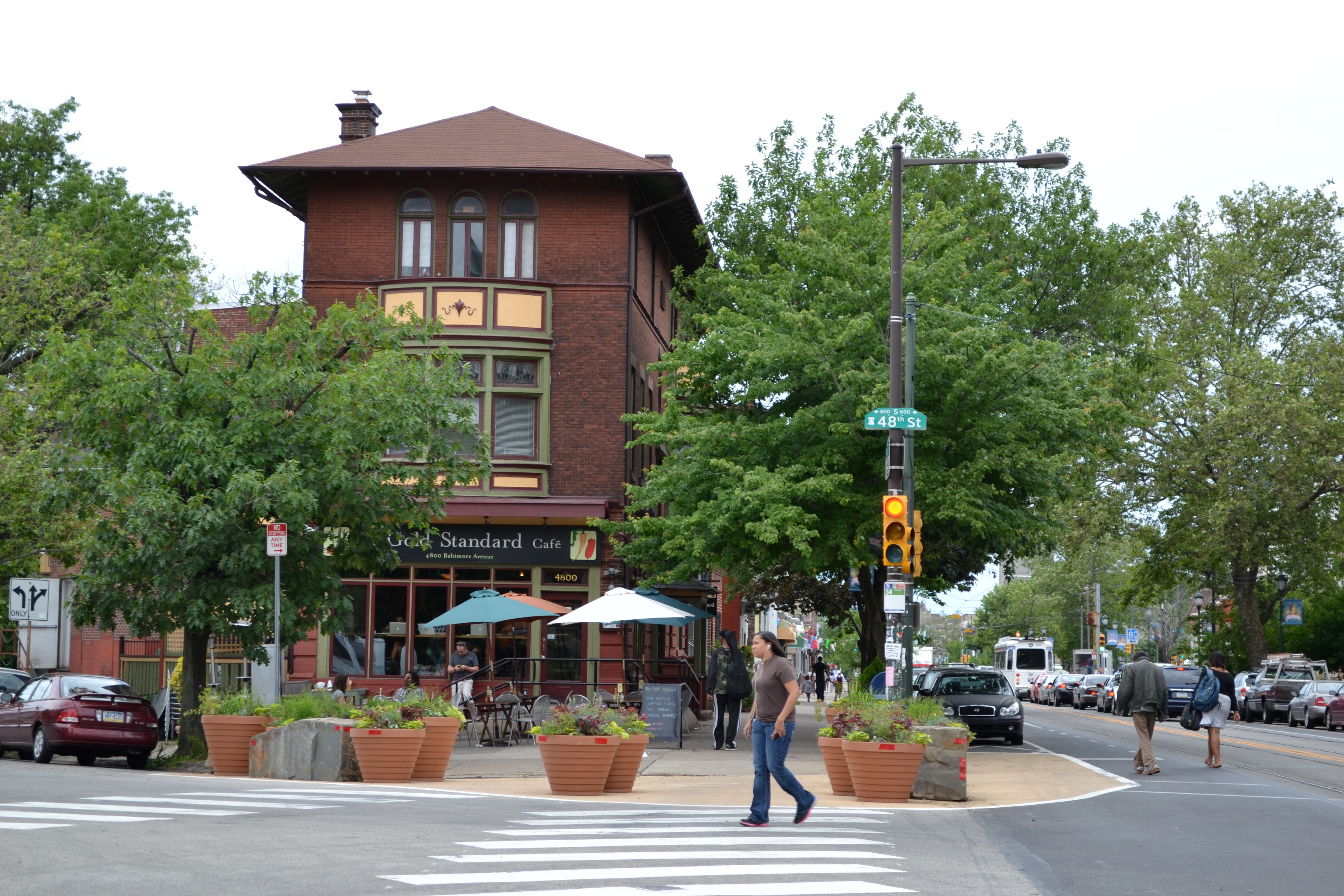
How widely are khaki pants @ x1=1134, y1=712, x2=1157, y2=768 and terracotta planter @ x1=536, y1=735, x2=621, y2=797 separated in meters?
8.44

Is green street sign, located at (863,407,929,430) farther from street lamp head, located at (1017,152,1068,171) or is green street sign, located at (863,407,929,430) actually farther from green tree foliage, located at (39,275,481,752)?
green tree foliage, located at (39,275,481,752)

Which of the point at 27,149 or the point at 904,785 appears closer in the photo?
the point at 904,785

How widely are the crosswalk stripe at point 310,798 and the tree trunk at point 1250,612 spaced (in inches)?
1761

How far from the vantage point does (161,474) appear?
20125mm

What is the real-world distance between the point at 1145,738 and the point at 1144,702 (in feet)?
1.63

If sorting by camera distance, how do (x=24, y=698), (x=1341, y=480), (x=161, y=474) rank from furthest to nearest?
(x=1341, y=480) → (x=24, y=698) → (x=161, y=474)

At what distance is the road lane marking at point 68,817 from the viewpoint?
39.6 ft

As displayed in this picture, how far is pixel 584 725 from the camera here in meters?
15.3

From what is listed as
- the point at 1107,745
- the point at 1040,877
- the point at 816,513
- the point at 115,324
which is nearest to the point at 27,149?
the point at 115,324

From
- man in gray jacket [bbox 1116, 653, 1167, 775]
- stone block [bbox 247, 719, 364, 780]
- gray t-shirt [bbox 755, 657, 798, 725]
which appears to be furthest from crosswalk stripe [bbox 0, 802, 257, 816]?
man in gray jacket [bbox 1116, 653, 1167, 775]

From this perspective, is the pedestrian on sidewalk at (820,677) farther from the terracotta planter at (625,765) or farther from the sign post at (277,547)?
the terracotta planter at (625,765)

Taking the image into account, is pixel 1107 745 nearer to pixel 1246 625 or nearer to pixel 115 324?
pixel 115 324

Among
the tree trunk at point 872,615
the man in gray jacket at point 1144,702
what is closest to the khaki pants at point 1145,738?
the man in gray jacket at point 1144,702

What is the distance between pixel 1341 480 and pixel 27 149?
139 ft
